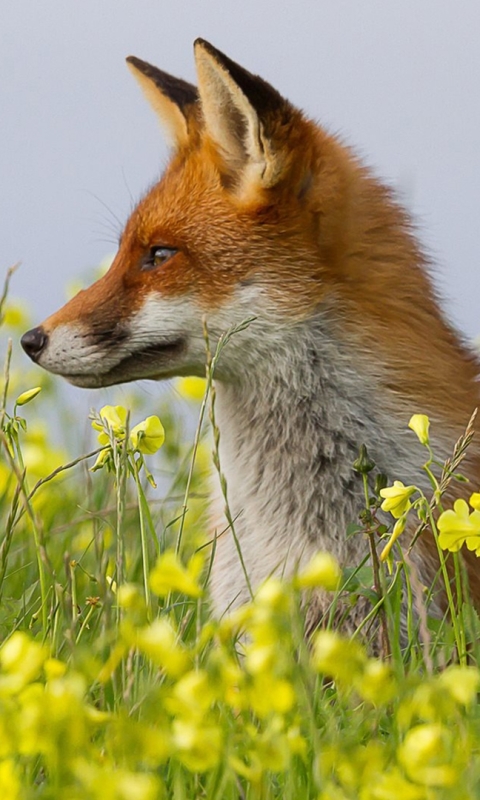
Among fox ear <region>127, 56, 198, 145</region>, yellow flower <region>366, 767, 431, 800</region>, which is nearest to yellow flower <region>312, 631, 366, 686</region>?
yellow flower <region>366, 767, 431, 800</region>

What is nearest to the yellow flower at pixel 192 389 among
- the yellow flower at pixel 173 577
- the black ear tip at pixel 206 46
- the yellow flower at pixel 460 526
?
the black ear tip at pixel 206 46

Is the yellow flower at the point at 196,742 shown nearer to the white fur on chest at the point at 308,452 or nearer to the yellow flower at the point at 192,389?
the white fur on chest at the point at 308,452

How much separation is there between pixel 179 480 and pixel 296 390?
5.97 ft

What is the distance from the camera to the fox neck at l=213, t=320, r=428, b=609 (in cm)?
451

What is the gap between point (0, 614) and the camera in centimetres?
464

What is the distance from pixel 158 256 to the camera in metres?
4.82

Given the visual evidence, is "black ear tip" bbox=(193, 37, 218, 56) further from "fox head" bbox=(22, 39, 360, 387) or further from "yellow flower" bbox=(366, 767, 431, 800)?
"yellow flower" bbox=(366, 767, 431, 800)

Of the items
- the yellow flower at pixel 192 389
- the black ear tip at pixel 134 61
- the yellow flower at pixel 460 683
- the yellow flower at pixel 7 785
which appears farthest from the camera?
the yellow flower at pixel 192 389

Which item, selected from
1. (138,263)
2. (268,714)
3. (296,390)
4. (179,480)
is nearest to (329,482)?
(296,390)

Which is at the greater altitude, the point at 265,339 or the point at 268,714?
the point at 268,714

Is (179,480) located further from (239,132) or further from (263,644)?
(263,644)

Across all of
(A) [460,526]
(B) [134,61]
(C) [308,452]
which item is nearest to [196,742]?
(A) [460,526]

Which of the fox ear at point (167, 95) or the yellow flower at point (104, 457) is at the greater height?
the fox ear at point (167, 95)

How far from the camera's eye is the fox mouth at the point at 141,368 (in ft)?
15.5
